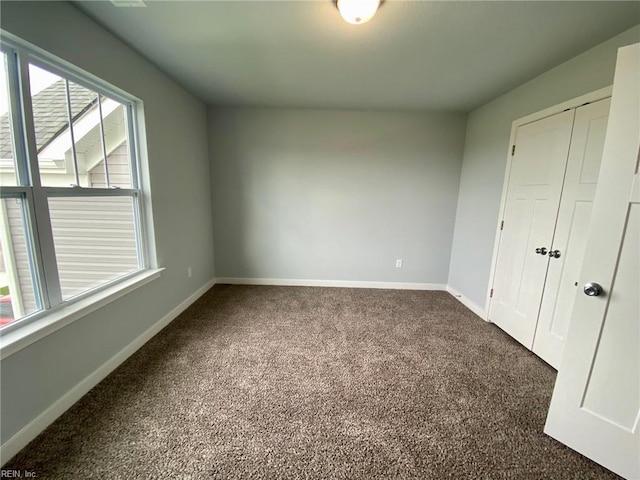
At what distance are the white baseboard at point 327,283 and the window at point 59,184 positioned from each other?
162 cm

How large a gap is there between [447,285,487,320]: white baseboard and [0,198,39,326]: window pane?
12.3ft

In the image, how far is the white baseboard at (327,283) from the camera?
139 inches

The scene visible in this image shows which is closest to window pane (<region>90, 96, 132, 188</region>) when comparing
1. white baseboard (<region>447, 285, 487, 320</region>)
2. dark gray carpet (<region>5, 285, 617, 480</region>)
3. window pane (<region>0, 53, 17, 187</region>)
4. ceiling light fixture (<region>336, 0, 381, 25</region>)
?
window pane (<region>0, 53, 17, 187</region>)

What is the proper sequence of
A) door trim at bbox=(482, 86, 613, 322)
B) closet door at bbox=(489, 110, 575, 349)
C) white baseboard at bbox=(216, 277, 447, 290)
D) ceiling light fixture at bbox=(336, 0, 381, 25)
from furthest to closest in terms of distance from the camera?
white baseboard at bbox=(216, 277, 447, 290) < closet door at bbox=(489, 110, 575, 349) < door trim at bbox=(482, 86, 613, 322) < ceiling light fixture at bbox=(336, 0, 381, 25)

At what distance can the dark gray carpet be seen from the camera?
1.19 m

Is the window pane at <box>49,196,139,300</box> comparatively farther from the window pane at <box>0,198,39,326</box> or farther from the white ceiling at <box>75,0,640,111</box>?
the white ceiling at <box>75,0,640,111</box>

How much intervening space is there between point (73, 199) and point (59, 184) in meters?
0.12

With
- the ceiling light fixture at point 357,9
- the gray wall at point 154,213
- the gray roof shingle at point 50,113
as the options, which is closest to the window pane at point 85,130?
the gray roof shingle at point 50,113

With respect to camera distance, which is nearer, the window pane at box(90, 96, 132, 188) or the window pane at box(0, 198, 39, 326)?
the window pane at box(0, 198, 39, 326)

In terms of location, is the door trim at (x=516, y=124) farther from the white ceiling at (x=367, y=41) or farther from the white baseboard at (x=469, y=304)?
the white ceiling at (x=367, y=41)

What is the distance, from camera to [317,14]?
1.45m

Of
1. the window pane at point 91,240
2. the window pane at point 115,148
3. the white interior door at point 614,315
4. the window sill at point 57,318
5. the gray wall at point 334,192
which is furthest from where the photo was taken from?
the gray wall at point 334,192

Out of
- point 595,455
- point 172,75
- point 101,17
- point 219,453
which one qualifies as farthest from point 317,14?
point 595,455

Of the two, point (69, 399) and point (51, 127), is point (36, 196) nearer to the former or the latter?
A: point (51, 127)
